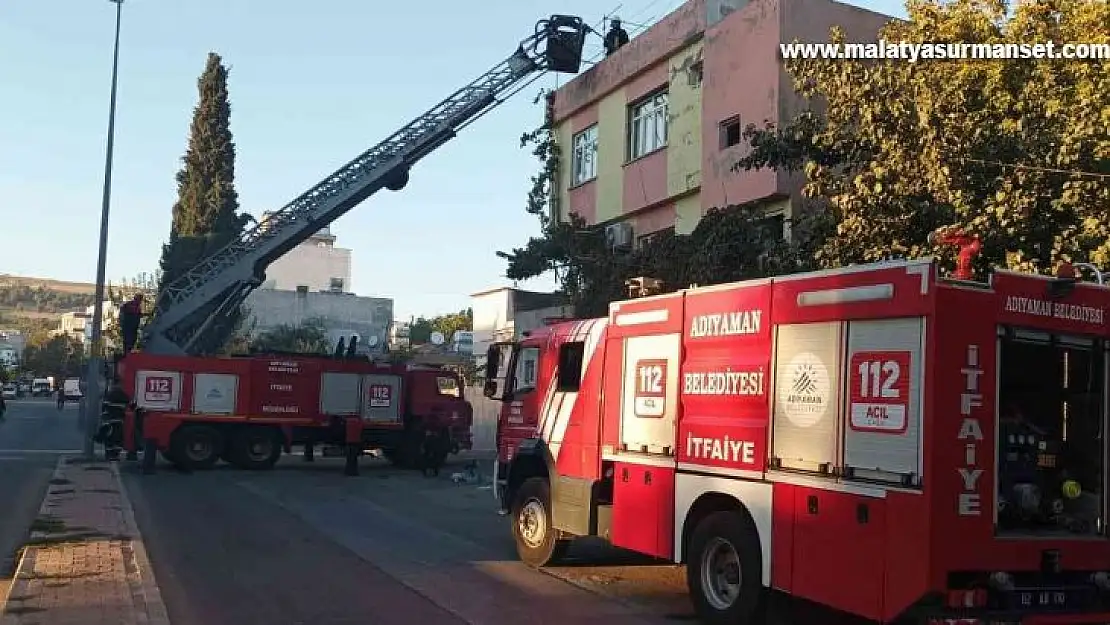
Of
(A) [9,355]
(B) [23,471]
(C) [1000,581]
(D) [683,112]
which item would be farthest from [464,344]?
(A) [9,355]

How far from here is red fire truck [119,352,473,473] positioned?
22.2 meters

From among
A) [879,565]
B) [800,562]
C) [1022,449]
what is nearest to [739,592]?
[800,562]

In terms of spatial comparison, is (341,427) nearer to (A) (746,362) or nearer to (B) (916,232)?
(B) (916,232)

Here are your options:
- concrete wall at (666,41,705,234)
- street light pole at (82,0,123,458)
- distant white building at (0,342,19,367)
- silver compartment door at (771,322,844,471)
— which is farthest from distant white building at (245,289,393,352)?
distant white building at (0,342,19,367)

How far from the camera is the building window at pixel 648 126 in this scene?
21188 millimetres

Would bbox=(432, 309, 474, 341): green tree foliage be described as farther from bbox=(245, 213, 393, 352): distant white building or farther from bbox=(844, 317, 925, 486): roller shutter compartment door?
bbox=(844, 317, 925, 486): roller shutter compartment door

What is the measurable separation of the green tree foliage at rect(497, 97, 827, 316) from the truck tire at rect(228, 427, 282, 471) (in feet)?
21.8

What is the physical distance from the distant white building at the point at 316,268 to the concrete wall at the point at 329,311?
24.2 ft

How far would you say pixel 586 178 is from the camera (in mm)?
24438

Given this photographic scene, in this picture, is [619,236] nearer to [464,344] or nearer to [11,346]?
[464,344]

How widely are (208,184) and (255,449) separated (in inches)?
1033

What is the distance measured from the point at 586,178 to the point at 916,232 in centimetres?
1334

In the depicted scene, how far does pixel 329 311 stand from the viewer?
82.8 metres

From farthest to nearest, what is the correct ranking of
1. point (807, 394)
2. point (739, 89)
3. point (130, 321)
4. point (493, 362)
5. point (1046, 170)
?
point (130, 321) → point (739, 89) → point (493, 362) → point (1046, 170) → point (807, 394)
